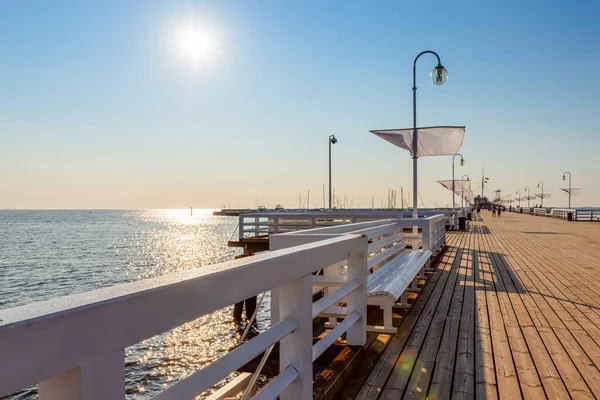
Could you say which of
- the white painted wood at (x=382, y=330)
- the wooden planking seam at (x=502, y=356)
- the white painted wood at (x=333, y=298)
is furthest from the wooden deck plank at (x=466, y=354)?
the white painted wood at (x=333, y=298)

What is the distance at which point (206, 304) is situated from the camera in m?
1.55

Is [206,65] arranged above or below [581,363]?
above

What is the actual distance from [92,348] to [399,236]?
7.12 m

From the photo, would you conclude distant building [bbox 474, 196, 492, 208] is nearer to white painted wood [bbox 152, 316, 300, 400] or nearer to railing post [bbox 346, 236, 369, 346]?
railing post [bbox 346, 236, 369, 346]

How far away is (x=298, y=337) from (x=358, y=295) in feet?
5.16

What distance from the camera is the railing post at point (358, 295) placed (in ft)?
12.6

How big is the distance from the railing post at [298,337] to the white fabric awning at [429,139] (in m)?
7.84

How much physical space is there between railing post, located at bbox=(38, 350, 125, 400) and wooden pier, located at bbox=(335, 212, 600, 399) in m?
2.38

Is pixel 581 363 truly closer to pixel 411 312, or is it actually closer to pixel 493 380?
pixel 493 380

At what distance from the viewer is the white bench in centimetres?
440

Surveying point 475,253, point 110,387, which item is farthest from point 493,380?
point 475,253

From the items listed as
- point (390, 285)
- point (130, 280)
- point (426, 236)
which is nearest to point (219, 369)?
point (390, 285)

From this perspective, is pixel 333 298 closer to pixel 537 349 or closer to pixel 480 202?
pixel 537 349

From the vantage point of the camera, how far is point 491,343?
14.8ft
